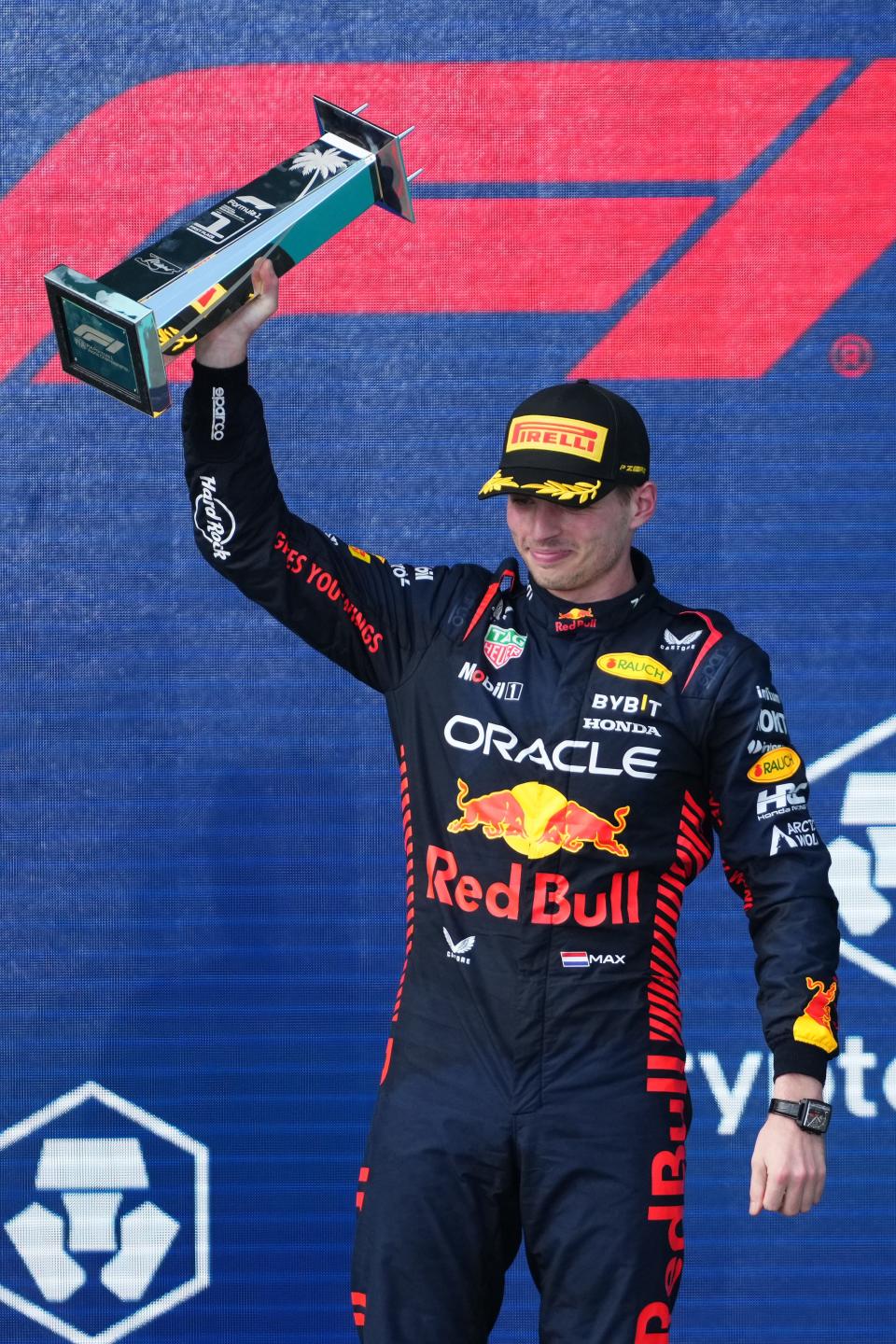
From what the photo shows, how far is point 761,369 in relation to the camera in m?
2.70

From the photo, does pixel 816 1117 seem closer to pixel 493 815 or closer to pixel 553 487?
pixel 493 815

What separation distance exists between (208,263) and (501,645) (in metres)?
0.51

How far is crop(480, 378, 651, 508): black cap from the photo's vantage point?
182 centimetres

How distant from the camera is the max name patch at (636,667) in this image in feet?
6.07

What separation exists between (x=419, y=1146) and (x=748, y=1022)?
1034 millimetres

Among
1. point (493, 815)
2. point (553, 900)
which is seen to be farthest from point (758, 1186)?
point (493, 815)

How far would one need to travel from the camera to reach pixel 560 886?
1.79 meters

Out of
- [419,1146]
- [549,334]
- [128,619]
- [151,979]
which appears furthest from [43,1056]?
[549,334]

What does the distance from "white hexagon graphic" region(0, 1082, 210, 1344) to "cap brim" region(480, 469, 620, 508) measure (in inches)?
52.0

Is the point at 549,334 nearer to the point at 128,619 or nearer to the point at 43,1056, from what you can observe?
the point at 128,619

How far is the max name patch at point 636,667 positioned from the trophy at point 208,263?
0.53m

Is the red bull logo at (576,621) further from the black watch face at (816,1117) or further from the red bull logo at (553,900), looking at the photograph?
the black watch face at (816,1117)

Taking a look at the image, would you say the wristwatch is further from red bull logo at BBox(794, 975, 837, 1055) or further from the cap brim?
the cap brim

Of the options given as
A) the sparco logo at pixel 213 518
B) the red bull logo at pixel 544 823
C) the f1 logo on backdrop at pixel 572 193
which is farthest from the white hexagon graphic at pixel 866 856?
the sparco logo at pixel 213 518
